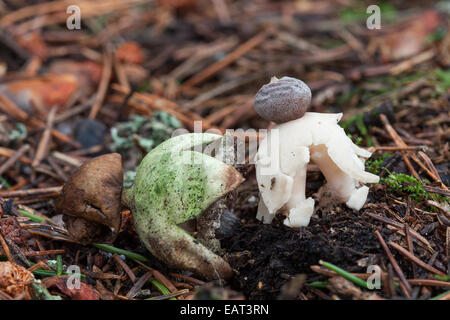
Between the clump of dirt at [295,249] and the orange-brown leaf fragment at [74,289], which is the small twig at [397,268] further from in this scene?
the orange-brown leaf fragment at [74,289]

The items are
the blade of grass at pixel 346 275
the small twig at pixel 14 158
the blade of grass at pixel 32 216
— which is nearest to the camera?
the blade of grass at pixel 346 275

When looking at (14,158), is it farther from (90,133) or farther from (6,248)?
(6,248)

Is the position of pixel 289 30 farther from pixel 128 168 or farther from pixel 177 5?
pixel 128 168

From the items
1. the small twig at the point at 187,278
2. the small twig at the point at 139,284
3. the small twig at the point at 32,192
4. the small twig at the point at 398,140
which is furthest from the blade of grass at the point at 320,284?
the small twig at the point at 32,192

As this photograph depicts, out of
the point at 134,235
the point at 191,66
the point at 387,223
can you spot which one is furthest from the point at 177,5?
the point at 387,223

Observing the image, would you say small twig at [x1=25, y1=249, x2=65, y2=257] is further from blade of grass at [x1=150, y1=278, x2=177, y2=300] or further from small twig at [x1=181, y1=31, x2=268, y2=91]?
small twig at [x1=181, y1=31, x2=268, y2=91]

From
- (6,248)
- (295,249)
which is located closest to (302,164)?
(295,249)
